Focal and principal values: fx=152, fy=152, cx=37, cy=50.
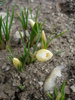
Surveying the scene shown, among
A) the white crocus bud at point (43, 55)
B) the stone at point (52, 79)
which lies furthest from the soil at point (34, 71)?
the white crocus bud at point (43, 55)

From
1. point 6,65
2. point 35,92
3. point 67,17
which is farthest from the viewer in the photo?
point 67,17

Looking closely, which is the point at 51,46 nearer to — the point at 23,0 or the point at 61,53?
the point at 61,53

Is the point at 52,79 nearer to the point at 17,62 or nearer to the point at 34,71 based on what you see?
the point at 34,71

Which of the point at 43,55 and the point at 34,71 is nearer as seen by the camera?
the point at 43,55

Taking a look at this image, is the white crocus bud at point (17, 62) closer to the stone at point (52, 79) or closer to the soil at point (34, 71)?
the soil at point (34, 71)

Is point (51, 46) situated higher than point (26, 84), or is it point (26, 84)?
point (51, 46)

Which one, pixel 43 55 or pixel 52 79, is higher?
pixel 43 55

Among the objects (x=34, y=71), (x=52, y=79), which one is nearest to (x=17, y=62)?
(x=34, y=71)

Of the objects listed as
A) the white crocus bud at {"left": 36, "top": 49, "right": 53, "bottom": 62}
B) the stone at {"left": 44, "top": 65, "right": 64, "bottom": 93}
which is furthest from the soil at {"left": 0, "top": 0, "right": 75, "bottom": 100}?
the white crocus bud at {"left": 36, "top": 49, "right": 53, "bottom": 62}

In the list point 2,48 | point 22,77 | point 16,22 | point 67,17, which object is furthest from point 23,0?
point 22,77
